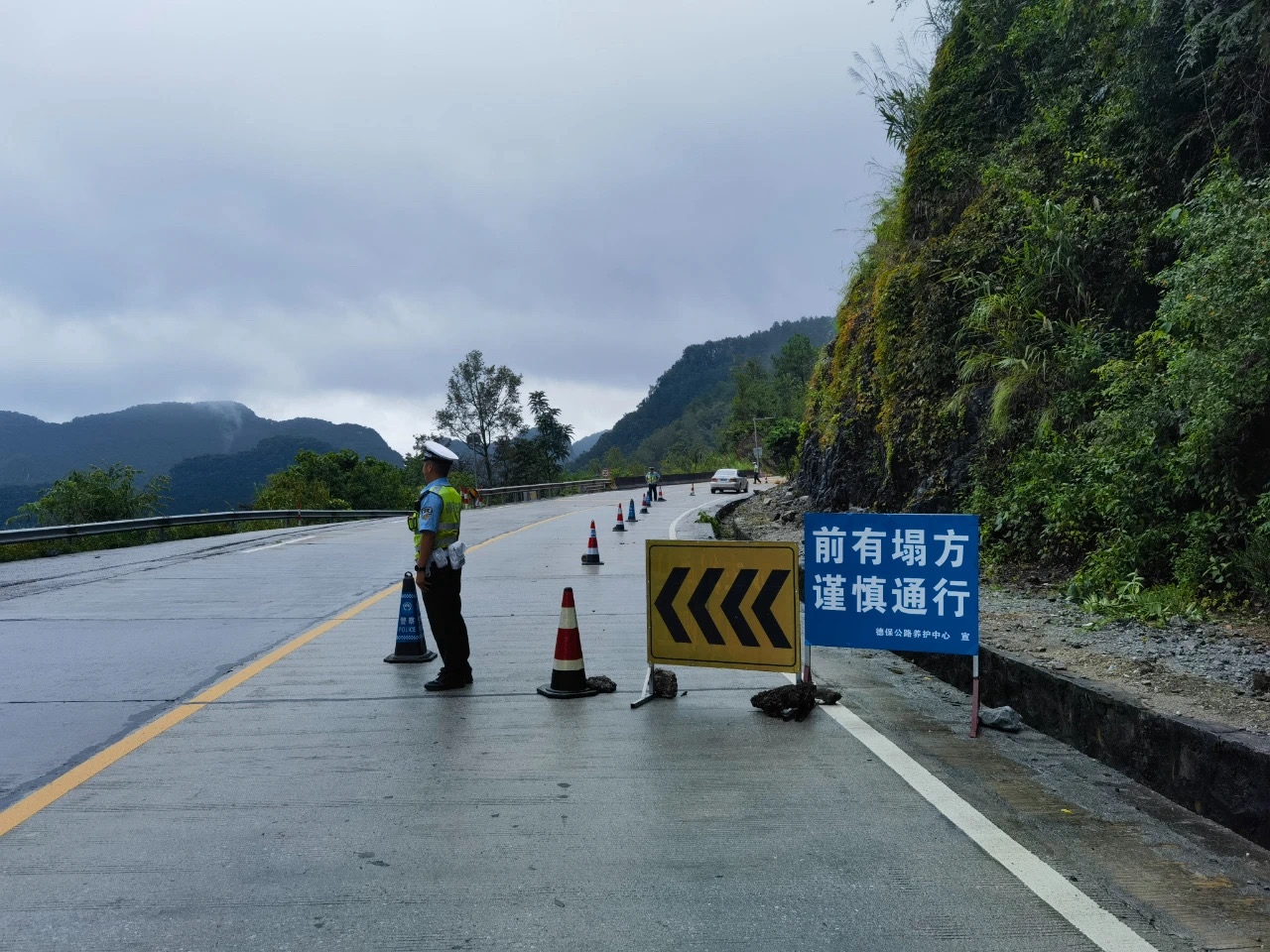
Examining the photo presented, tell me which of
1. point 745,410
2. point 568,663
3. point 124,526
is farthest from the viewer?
point 745,410

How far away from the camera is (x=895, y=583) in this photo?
6.20m

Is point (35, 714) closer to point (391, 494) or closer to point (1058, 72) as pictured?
point (1058, 72)

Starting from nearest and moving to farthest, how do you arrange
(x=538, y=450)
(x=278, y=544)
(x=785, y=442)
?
(x=278, y=544) → (x=785, y=442) → (x=538, y=450)

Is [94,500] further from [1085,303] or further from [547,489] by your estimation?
[1085,303]

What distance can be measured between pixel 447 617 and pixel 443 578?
0.30 meters

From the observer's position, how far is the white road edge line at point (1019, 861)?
3301 millimetres

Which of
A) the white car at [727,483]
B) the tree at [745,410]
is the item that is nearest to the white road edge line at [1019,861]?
the white car at [727,483]

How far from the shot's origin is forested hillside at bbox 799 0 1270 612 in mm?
8695

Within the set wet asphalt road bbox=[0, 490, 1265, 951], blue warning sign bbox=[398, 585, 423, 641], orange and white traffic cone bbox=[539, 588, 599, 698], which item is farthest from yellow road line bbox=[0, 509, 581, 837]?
orange and white traffic cone bbox=[539, 588, 599, 698]

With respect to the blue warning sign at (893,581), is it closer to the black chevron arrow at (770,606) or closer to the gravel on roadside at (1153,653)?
the black chevron arrow at (770,606)

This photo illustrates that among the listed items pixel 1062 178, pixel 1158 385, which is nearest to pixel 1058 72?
pixel 1062 178

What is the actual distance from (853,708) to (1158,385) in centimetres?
597

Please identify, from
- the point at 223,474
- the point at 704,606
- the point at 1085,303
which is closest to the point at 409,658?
the point at 704,606

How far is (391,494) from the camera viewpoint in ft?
275
